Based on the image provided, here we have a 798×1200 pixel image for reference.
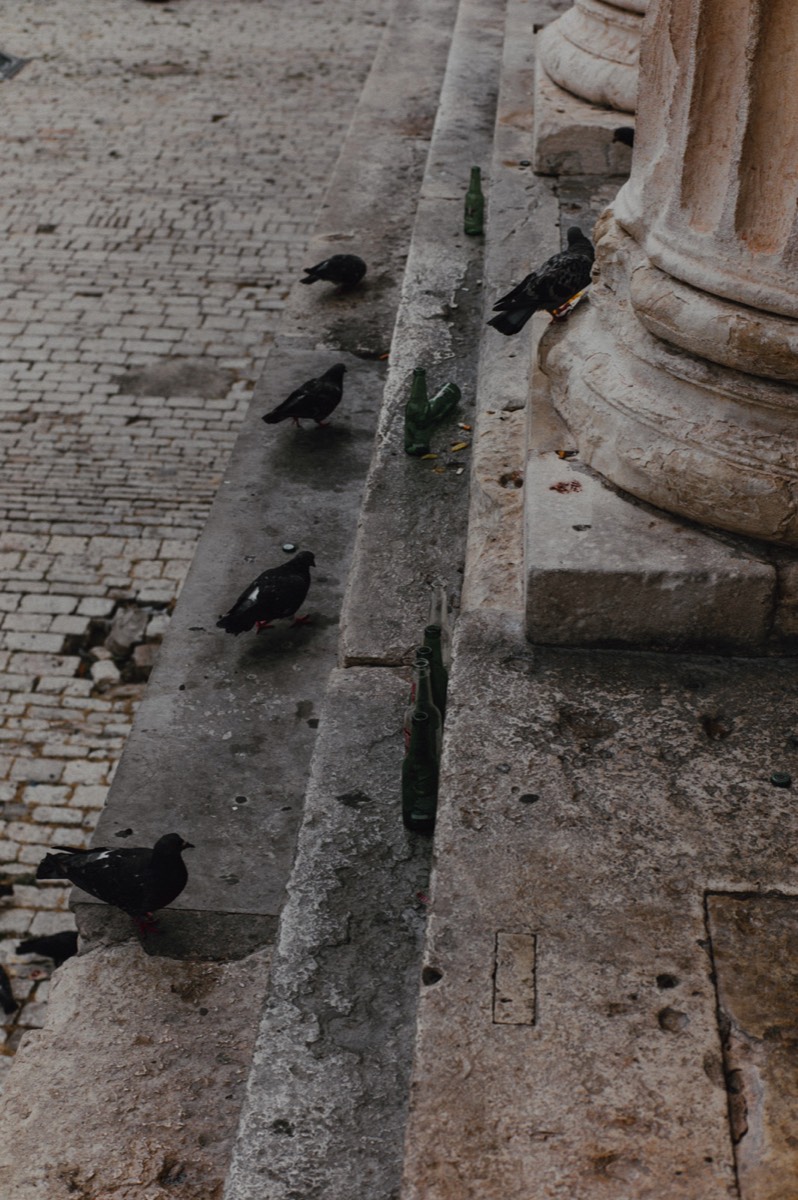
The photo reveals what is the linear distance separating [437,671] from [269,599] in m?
1.38

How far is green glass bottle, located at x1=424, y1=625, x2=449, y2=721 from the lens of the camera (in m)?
4.13

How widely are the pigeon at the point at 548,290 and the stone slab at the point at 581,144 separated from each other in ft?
8.13

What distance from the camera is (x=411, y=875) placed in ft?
12.2

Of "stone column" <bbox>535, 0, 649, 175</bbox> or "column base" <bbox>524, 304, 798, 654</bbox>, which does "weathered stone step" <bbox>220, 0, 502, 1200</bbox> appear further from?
"stone column" <bbox>535, 0, 649, 175</bbox>

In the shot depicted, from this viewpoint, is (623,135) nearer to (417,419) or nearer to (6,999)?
(417,419)

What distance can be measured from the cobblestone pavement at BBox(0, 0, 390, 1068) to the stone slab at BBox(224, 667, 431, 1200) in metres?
2.61

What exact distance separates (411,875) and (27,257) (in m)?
9.46

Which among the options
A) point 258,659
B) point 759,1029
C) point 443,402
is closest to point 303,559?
point 258,659

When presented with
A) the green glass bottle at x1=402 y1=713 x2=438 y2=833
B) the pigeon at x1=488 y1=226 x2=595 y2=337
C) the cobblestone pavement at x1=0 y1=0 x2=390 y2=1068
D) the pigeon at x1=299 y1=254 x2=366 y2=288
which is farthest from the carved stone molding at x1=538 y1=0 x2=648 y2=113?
the green glass bottle at x1=402 y1=713 x2=438 y2=833

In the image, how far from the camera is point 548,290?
4723 mm

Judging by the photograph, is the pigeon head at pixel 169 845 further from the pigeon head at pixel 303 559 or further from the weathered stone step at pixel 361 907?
the pigeon head at pixel 303 559

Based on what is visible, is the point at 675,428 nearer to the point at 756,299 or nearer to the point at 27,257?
the point at 756,299

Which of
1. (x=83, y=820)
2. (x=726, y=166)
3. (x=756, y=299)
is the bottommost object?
(x=83, y=820)

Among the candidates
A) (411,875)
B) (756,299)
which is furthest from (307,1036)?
(756,299)
